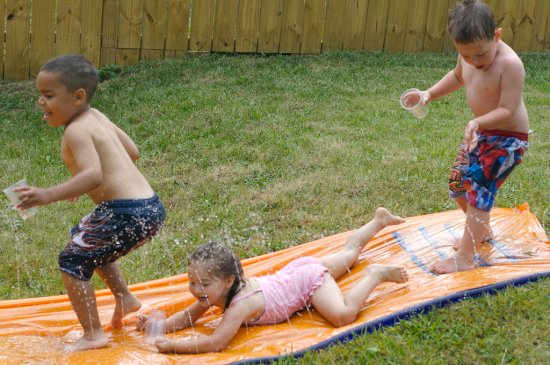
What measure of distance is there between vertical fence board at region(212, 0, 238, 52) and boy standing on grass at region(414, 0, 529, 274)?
579 cm

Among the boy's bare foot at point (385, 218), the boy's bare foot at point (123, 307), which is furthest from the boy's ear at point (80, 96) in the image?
the boy's bare foot at point (385, 218)

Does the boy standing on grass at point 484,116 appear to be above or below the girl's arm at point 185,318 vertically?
above

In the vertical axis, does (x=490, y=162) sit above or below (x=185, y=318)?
above

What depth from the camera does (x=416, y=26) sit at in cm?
1028

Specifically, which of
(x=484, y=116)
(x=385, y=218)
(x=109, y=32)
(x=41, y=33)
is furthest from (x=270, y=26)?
(x=484, y=116)

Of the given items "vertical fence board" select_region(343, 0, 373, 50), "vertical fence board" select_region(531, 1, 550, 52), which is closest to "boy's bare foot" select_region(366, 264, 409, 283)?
"vertical fence board" select_region(343, 0, 373, 50)

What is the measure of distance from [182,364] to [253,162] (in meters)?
3.37

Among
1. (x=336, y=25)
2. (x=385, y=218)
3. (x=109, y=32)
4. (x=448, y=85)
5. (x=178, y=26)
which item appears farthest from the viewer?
(x=336, y=25)

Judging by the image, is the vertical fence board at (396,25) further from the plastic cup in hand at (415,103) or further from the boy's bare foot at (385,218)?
the boy's bare foot at (385,218)

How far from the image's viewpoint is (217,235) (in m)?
5.01

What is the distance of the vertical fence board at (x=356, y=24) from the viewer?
996 centimetres

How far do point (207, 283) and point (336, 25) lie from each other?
713cm

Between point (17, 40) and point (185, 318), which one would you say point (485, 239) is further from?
point (17, 40)

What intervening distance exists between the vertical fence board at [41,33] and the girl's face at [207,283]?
6111 mm
